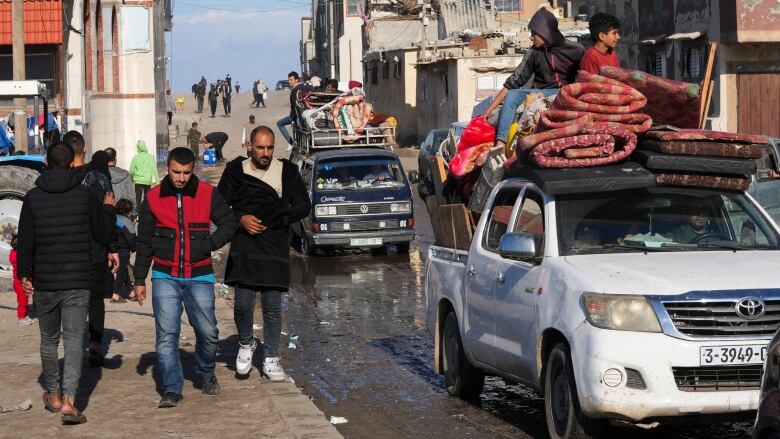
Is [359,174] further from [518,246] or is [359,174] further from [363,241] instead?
[518,246]

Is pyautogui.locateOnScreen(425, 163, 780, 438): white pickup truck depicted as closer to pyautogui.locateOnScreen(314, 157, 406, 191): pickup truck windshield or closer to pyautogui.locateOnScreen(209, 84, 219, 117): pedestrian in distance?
pyautogui.locateOnScreen(314, 157, 406, 191): pickup truck windshield

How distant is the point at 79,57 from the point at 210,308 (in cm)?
2582

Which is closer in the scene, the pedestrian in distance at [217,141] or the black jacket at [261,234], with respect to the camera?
the black jacket at [261,234]

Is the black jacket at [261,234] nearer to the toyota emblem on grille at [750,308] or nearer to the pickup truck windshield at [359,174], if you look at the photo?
the toyota emblem on grille at [750,308]

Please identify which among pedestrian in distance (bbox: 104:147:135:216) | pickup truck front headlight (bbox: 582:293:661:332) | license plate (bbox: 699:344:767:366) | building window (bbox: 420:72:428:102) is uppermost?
building window (bbox: 420:72:428:102)

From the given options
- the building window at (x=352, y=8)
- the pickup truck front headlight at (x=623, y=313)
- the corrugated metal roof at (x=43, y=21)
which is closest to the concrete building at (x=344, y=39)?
the building window at (x=352, y=8)

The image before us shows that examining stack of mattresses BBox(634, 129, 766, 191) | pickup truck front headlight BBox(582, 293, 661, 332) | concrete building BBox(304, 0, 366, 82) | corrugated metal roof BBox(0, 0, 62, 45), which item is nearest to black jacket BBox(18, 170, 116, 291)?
pickup truck front headlight BBox(582, 293, 661, 332)

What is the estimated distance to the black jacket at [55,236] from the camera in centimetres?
959

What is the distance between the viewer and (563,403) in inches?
329

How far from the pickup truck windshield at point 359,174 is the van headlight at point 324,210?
619mm

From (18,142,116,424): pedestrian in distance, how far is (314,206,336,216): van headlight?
556 inches

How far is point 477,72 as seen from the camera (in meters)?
52.2

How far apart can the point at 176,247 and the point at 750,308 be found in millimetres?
4286

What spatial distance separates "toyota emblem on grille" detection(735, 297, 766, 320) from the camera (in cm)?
773
